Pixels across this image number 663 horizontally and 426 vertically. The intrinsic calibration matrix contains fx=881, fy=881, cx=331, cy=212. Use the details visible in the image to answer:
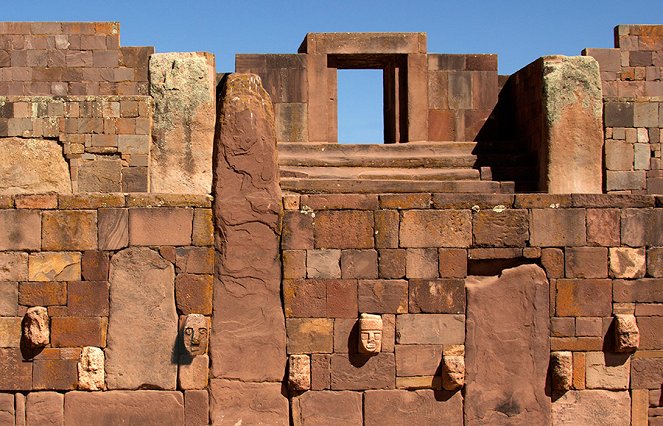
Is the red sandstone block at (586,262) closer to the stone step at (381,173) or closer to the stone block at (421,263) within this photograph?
the stone block at (421,263)

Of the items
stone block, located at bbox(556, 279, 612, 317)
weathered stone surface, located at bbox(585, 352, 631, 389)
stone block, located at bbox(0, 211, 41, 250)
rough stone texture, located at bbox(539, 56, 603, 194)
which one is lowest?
weathered stone surface, located at bbox(585, 352, 631, 389)

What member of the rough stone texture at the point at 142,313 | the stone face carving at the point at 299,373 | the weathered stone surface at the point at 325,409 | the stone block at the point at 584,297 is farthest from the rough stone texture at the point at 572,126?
the rough stone texture at the point at 142,313

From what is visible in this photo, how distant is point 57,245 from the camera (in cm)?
775

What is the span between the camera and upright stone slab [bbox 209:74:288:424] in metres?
7.74

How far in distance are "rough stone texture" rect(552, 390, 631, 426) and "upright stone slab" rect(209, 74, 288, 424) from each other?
98.1 inches

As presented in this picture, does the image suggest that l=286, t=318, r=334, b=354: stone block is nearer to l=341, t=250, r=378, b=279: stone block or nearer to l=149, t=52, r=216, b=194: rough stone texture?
l=341, t=250, r=378, b=279: stone block

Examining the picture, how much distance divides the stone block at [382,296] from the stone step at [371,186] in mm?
1715

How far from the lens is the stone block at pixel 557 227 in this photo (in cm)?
788

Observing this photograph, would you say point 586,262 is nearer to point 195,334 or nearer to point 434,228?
point 434,228

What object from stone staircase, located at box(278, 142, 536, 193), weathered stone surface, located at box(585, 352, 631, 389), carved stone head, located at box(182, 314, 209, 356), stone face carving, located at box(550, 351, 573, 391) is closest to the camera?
carved stone head, located at box(182, 314, 209, 356)

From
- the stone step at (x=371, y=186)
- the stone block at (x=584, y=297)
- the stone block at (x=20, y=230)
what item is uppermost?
the stone step at (x=371, y=186)

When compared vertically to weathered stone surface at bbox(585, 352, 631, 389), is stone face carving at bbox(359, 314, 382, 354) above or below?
above

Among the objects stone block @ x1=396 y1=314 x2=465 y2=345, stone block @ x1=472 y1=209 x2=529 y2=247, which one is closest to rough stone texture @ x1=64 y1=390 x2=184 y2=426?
stone block @ x1=396 y1=314 x2=465 y2=345

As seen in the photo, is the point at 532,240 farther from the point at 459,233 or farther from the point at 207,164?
the point at 207,164
